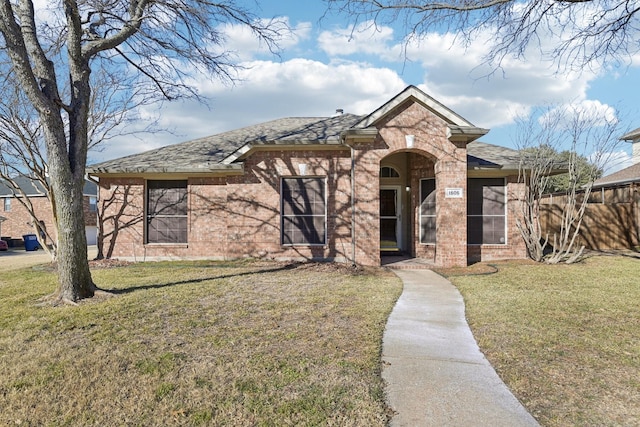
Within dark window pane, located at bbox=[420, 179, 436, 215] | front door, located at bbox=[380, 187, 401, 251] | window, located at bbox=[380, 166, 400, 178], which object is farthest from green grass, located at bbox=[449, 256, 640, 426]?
window, located at bbox=[380, 166, 400, 178]

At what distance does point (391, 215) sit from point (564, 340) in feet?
28.8

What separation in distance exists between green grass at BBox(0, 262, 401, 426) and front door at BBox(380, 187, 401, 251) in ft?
18.7

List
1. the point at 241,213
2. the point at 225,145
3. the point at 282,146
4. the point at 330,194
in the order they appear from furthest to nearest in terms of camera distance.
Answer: the point at 225,145
the point at 241,213
the point at 330,194
the point at 282,146

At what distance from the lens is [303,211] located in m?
11.4

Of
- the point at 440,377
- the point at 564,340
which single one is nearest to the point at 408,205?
the point at 564,340

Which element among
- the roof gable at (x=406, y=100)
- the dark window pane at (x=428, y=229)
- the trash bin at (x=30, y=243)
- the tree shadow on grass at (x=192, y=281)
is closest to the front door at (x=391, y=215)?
the dark window pane at (x=428, y=229)

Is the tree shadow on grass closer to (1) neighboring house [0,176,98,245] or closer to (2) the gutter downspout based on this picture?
(2) the gutter downspout

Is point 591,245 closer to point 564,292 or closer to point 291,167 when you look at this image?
point 564,292

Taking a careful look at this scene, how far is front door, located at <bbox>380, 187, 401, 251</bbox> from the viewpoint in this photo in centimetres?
1325

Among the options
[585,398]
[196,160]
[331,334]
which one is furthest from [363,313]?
[196,160]

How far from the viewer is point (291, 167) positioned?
11.3 m

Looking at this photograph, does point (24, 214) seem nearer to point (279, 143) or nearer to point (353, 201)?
point (279, 143)

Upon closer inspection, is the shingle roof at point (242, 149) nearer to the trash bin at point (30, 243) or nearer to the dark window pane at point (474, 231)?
the dark window pane at point (474, 231)

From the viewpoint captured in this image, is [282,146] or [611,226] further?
Answer: [611,226]
